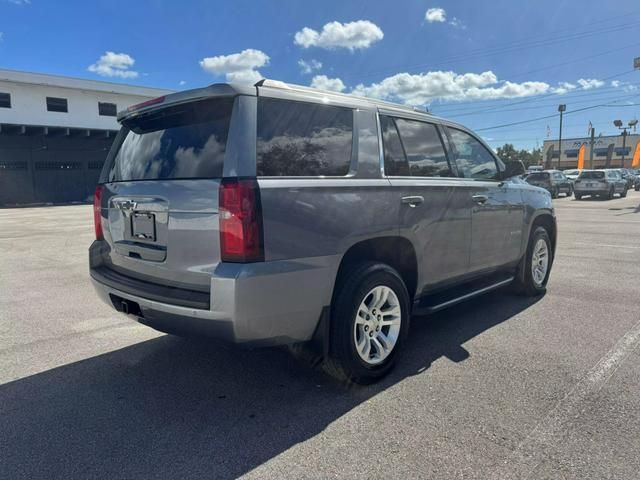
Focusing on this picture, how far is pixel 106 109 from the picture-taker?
35.7 meters

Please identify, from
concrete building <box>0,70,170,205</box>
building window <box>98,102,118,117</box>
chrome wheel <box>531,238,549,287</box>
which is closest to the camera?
chrome wheel <box>531,238,549,287</box>

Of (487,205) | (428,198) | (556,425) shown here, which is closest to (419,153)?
(428,198)

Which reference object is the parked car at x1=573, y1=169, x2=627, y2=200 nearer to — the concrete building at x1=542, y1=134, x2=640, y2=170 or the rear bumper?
the rear bumper

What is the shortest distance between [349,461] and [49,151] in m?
36.9

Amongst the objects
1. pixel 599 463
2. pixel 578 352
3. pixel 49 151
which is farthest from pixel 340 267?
pixel 49 151

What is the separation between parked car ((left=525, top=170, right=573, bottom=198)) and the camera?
26.8 meters

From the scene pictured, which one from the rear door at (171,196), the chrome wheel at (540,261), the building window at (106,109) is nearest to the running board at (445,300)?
the chrome wheel at (540,261)

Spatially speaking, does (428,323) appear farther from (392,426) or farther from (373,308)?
(392,426)

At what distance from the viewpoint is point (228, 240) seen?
8.66 ft

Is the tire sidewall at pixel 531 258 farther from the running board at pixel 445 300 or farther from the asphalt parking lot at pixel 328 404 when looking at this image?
the running board at pixel 445 300

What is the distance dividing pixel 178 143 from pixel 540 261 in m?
4.64

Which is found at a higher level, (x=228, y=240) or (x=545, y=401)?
(x=228, y=240)

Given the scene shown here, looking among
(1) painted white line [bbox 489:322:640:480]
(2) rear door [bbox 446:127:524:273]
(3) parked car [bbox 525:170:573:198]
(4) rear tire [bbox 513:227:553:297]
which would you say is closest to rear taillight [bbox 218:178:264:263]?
(1) painted white line [bbox 489:322:640:480]

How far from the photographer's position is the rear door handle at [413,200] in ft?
11.7
